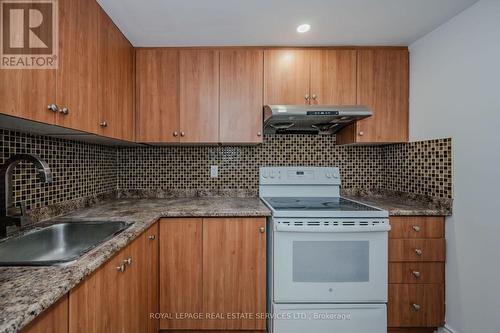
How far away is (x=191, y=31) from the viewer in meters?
1.79

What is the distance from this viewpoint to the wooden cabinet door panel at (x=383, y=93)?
2029 millimetres

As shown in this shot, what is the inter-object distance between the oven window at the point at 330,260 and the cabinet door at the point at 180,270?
27.1 inches

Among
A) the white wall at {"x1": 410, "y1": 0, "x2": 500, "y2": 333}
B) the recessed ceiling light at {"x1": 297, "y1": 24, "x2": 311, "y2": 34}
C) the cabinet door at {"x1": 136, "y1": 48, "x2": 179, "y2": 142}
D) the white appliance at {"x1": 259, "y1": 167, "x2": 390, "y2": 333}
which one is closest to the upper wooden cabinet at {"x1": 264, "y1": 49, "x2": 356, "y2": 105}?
the recessed ceiling light at {"x1": 297, "y1": 24, "x2": 311, "y2": 34}

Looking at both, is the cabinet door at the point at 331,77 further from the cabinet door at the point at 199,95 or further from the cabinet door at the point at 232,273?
the cabinet door at the point at 232,273

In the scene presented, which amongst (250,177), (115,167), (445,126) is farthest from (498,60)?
(115,167)

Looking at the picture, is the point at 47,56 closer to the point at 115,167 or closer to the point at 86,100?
the point at 86,100

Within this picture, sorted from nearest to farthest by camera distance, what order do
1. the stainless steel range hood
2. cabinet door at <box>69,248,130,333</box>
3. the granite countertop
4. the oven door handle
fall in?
1. the granite countertop
2. cabinet door at <box>69,248,130,333</box>
3. the oven door handle
4. the stainless steel range hood

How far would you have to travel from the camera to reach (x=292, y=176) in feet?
7.52

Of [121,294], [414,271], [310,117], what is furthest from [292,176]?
[121,294]

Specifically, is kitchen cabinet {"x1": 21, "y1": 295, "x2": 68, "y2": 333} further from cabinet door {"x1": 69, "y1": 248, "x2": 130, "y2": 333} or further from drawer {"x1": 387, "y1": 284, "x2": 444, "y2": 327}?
drawer {"x1": 387, "y1": 284, "x2": 444, "y2": 327}

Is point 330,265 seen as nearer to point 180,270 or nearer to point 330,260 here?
point 330,260

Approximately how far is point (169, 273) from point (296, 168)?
1.38 meters

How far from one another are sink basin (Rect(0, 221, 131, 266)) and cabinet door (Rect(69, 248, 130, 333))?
150 millimetres

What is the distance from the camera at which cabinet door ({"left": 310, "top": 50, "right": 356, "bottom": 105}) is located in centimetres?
202
